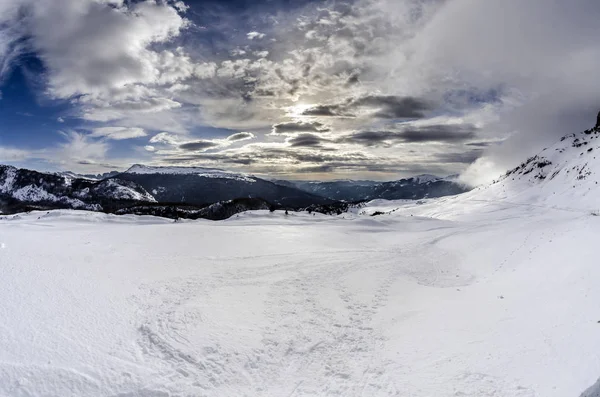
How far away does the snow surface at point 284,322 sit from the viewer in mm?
7445

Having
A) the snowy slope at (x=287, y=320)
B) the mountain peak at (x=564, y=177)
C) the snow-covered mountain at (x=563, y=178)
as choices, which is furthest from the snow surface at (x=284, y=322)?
the mountain peak at (x=564, y=177)

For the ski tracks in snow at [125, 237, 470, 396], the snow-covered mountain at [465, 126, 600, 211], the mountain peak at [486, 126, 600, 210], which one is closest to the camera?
the ski tracks in snow at [125, 237, 470, 396]

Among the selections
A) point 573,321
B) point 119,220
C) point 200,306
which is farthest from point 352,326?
point 119,220

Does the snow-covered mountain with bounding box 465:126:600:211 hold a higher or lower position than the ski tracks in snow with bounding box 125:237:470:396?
higher

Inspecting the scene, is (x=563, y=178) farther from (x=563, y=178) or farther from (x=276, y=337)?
(x=276, y=337)

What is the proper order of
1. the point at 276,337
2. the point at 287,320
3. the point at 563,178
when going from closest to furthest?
the point at 276,337
the point at 287,320
the point at 563,178

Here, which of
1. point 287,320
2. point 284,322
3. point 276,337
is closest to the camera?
point 276,337

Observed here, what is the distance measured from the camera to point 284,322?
11367 mm

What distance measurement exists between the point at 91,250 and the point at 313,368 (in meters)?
14.2

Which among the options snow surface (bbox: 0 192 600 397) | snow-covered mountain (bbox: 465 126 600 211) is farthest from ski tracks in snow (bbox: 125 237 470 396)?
snow-covered mountain (bbox: 465 126 600 211)

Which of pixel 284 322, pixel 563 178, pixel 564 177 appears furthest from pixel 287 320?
pixel 564 177

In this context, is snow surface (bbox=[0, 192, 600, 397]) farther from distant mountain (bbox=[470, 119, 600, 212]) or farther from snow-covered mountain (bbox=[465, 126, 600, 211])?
snow-covered mountain (bbox=[465, 126, 600, 211])

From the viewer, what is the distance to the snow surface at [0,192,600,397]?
7445 millimetres

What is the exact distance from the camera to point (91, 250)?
16906mm
